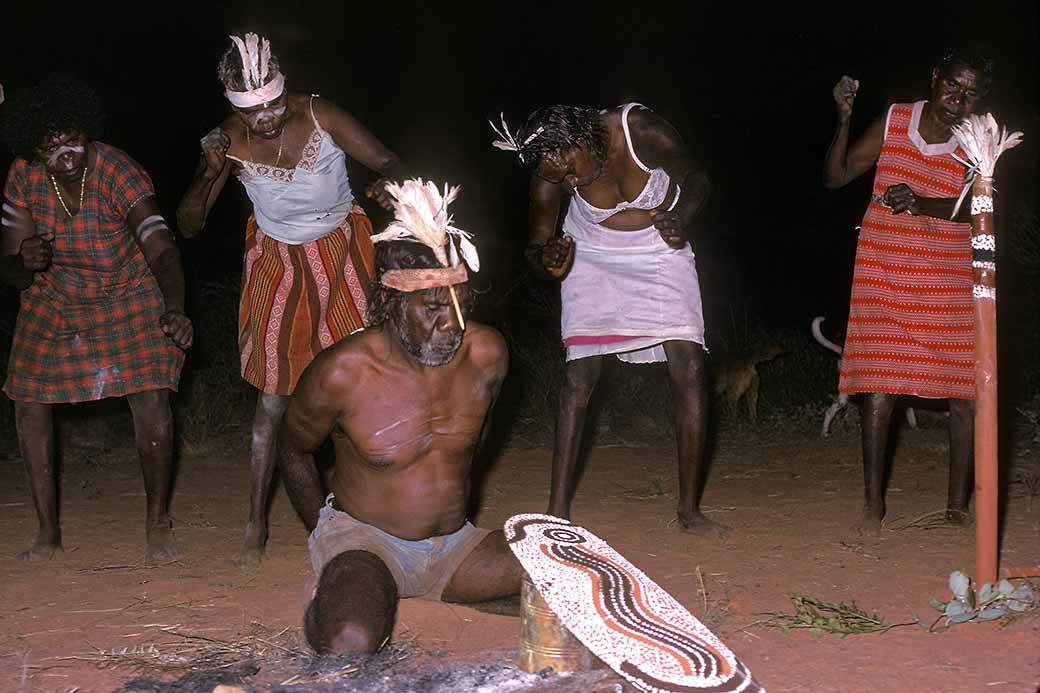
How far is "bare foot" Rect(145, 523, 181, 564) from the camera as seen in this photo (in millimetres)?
4723

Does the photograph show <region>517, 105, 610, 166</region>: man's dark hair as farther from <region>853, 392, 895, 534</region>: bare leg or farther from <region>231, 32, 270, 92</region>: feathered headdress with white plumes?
<region>853, 392, 895, 534</region>: bare leg

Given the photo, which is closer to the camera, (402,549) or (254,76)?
(402,549)

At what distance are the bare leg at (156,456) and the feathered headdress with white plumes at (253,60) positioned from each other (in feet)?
3.97

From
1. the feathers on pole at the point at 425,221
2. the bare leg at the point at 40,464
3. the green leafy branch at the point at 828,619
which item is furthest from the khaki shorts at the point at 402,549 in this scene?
the bare leg at the point at 40,464

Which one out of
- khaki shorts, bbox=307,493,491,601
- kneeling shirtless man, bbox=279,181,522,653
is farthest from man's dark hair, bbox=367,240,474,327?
khaki shorts, bbox=307,493,491,601

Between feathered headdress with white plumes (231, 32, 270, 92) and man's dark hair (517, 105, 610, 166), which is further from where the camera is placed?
man's dark hair (517, 105, 610, 166)

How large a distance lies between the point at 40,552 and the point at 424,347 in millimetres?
2136

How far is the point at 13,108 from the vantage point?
4.54m

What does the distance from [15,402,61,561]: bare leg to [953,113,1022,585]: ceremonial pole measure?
11.0 feet

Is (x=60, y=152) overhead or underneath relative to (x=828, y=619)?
overhead

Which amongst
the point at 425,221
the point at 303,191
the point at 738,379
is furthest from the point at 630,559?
the point at 738,379

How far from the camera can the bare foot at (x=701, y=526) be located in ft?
15.8

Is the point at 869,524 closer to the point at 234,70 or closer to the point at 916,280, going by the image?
the point at 916,280

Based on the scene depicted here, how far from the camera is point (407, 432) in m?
3.62
